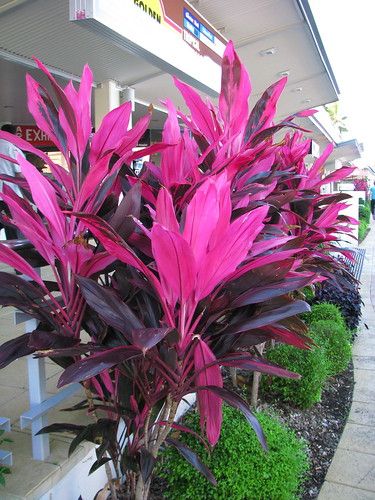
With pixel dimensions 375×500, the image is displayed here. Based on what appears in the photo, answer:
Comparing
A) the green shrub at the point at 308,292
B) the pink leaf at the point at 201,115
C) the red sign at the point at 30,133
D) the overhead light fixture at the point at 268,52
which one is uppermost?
the overhead light fixture at the point at 268,52

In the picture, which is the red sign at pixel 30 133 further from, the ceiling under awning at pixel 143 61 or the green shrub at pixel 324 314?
the green shrub at pixel 324 314

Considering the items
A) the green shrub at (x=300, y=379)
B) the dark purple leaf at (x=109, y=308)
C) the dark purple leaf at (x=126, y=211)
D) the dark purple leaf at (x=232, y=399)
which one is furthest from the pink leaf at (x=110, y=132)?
the green shrub at (x=300, y=379)

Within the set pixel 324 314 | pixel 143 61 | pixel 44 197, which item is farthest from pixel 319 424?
pixel 143 61

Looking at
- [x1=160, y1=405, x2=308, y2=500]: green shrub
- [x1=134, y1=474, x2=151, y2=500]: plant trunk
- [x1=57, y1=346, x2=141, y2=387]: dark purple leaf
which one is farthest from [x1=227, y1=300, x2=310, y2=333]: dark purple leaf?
[x1=160, y1=405, x2=308, y2=500]: green shrub

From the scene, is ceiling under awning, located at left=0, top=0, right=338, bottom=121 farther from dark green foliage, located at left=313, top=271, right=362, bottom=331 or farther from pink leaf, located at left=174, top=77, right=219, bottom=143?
dark green foliage, located at left=313, top=271, right=362, bottom=331

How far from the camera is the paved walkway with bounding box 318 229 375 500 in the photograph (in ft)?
8.75

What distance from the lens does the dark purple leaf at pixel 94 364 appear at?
122cm

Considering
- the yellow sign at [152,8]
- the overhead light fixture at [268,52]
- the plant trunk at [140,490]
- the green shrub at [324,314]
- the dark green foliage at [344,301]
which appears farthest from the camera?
the overhead light fixture at [268,52]

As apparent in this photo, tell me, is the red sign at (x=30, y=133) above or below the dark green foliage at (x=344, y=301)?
above

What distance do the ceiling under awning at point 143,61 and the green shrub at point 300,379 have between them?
233 centimetres

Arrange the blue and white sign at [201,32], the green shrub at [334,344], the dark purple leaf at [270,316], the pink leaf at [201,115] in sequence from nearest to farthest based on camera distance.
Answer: the dark purple leaf at [270,316] → the pink leaf at [201,115] → the green shrub at [334,344] → the blue and white sign at [201,32]

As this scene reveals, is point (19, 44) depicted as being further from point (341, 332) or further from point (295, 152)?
point (341, 332)

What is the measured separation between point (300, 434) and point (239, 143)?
2.30 m

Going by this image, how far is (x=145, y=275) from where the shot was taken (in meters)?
1.35
